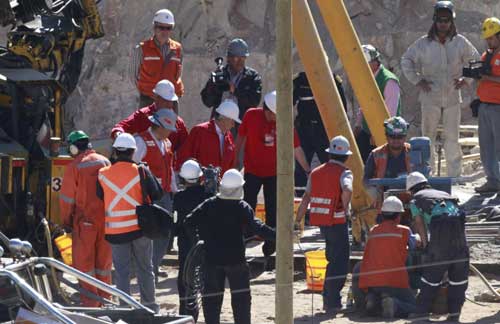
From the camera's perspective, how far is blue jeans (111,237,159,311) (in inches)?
588

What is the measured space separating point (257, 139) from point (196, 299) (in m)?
3.39

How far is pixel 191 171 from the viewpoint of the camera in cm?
1487

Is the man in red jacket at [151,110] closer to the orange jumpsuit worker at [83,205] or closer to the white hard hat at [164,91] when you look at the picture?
the white hard hat at [164,91]

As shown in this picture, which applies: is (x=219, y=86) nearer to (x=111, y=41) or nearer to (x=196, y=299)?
(x=196, y=299)

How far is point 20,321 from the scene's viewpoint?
37.4 ft

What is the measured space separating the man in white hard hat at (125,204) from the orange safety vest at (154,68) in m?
3.98

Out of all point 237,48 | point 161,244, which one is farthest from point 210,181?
point 237,48

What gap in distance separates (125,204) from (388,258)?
2620 millimetres

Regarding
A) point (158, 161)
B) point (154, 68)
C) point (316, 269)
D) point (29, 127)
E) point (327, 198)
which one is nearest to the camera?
point (327, 198)

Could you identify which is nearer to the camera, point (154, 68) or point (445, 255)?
point (445, 255)

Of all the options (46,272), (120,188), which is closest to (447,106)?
(120,188)

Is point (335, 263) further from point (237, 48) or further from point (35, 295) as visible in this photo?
point (35, 295)

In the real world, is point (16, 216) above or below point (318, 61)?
below

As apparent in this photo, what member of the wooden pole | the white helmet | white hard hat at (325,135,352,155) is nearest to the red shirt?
white hard hat at (325,135,352,155)
